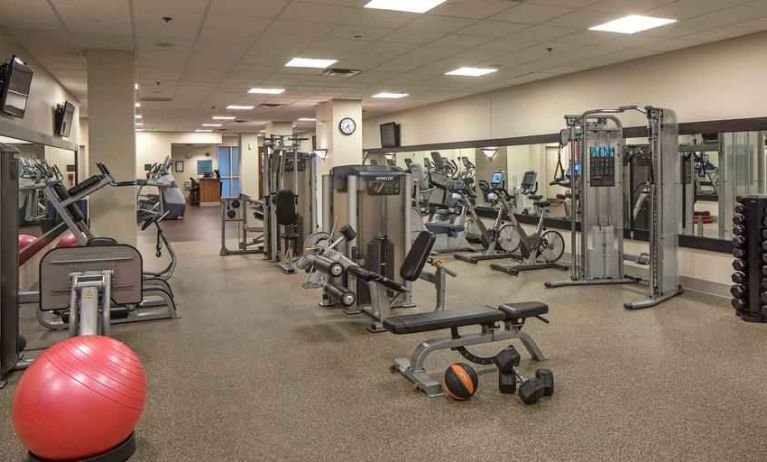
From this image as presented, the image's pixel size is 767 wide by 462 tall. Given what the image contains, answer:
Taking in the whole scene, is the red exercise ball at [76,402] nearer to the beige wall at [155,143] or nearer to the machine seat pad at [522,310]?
the machine seat pad at [522,310]

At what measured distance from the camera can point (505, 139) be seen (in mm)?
9438

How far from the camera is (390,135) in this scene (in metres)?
13.2

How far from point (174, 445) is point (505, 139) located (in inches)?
301

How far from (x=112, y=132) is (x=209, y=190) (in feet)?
50.7

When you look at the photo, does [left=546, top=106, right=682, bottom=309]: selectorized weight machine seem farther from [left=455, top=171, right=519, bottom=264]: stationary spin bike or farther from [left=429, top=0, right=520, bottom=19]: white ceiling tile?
[left=429, top=0, right=520, bottom=19]: white ceiling tile

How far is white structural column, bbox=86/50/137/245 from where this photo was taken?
6.33 meters

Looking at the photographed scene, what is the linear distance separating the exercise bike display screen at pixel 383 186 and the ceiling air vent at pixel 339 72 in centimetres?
291

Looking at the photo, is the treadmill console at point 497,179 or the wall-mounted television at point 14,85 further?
the treadmill console at point 497,179

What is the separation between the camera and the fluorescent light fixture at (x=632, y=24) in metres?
5.26

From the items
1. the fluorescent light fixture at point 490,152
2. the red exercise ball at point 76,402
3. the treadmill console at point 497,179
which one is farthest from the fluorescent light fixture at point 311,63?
the red exercise ball at point 76,402

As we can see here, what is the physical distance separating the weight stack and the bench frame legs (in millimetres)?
2277

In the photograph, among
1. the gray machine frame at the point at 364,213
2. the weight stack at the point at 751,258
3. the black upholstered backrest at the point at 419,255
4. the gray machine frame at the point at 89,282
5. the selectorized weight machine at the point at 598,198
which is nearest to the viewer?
the gray machine frame at the point at 89,282

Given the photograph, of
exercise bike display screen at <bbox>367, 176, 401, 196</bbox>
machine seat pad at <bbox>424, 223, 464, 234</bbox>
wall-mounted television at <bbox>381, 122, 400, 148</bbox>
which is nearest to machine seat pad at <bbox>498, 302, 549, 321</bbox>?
exercise bike display screen at <bbox>367, 176, 401, 196</bbox>

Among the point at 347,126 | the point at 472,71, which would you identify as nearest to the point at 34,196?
the point at 472,71
